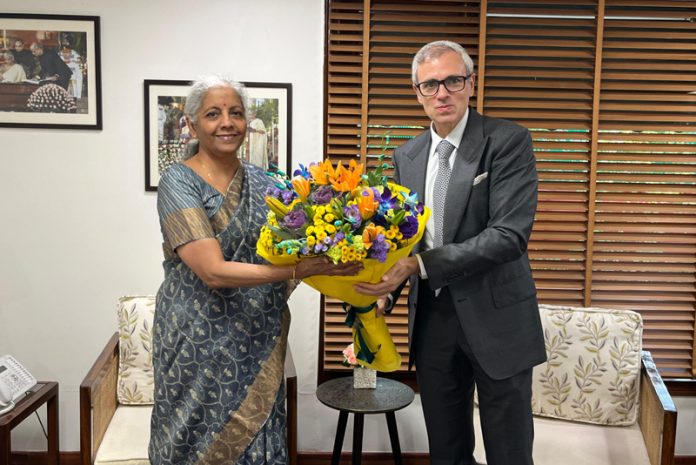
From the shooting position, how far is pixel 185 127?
323cm

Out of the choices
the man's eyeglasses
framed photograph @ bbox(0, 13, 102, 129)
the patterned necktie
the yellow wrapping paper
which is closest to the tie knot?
the patterned necktie

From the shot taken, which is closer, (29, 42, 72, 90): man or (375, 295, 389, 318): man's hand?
(375, 295, 389, 318): man's hand

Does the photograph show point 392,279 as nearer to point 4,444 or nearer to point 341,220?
point 341,220

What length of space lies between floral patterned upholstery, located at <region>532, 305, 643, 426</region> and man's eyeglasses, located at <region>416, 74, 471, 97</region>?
4.34 ft

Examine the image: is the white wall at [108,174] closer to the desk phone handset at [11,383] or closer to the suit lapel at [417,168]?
the desk phone handset at [11,383]

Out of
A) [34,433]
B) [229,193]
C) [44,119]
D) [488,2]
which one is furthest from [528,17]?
[34,433]

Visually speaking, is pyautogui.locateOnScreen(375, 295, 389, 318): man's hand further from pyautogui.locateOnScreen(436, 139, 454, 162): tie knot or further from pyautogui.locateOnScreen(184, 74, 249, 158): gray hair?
pyautogui.locateOnScreen(184, 74, 249, 158): gray hair

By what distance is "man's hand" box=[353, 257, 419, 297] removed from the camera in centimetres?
202

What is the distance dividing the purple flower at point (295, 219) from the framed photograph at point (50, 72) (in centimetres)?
181

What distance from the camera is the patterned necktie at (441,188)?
219 centimetres

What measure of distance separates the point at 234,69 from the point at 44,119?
3.05ft

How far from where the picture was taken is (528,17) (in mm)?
3223

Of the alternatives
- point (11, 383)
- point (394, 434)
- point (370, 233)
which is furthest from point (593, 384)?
point (11, 383)

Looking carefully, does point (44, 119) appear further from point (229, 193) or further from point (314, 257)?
point (314, 257)
